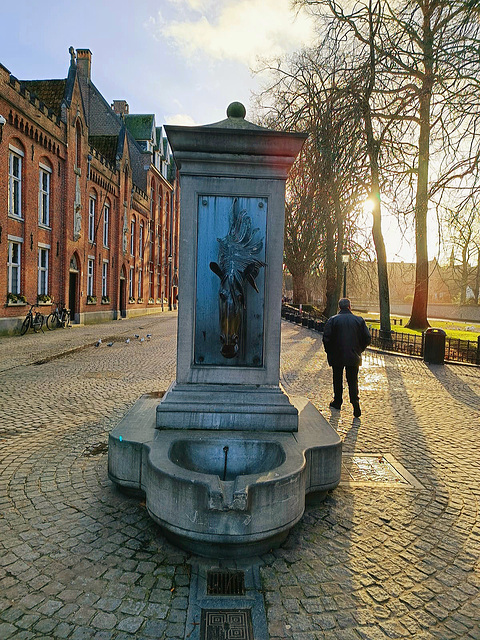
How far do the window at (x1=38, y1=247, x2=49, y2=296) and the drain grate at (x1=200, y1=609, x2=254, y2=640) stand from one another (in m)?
21.4

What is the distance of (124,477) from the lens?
3822 millimetres

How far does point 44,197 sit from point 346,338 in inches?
784

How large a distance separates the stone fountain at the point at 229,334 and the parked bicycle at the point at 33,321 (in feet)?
52.4

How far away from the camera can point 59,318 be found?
22547 mm

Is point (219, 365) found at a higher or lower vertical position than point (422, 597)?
higher

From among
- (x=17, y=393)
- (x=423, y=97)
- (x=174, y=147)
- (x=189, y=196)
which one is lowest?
(x=17, y=393)

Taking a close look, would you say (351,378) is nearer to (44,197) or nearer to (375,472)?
(375,472)

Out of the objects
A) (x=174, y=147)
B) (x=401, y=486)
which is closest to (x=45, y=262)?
(x=174, y=147)

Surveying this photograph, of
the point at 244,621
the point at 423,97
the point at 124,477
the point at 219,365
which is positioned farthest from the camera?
the point at 423,97

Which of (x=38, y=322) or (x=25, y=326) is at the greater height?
(x=38, y=322)

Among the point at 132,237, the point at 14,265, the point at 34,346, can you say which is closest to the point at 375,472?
the point at 34,346

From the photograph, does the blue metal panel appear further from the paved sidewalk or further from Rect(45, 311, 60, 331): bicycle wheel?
Rect(45, 311, 60, 331): bicycle wheel

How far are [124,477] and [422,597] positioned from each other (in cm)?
246

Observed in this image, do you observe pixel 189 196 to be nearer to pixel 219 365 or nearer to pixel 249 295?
pixel 249 295
